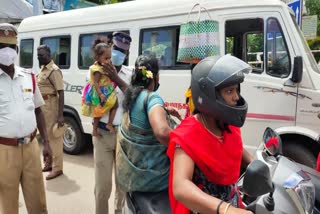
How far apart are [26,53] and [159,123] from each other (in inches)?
234

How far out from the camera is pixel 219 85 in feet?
4.61

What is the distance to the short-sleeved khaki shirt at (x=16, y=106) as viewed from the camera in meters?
2.53

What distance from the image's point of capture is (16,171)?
2.62 meters

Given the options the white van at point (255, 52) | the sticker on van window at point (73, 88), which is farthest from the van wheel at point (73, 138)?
the sticker on van window at point (73, 88)

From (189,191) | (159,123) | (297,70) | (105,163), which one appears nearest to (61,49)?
(105,163)

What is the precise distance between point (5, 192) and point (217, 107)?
2.01 meters

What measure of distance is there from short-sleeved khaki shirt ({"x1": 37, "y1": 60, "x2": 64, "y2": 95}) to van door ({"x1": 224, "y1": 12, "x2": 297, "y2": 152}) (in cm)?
236

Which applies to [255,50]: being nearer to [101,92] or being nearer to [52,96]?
[101,92]

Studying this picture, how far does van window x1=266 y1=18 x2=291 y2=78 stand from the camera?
410 cm

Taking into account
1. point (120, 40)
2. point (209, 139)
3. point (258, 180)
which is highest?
point (120, 40)

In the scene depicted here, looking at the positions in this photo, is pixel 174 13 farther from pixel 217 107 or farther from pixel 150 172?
pixel 217 107

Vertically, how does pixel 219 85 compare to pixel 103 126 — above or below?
above

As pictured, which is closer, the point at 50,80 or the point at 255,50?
the point at 255,50

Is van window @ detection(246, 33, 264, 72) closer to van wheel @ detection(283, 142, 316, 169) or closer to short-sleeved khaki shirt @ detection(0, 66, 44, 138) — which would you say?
van wheel @ detection(283, 142, 316, 169)
